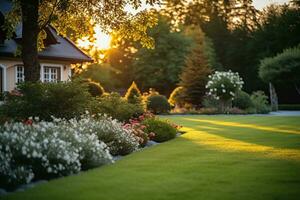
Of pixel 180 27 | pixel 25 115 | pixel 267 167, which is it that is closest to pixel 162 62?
pixel 180 27

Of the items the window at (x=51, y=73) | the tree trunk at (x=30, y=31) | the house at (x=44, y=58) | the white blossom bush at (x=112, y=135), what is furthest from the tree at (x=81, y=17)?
the window at (x=51, y=73)

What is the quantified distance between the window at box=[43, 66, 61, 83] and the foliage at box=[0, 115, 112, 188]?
16.9 metres

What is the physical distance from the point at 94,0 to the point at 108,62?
44.4 metres

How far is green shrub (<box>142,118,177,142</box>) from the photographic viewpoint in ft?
47.7

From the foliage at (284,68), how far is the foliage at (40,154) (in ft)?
97.1

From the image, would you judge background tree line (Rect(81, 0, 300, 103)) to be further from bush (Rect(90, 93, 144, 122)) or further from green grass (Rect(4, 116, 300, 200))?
green grass (Rect(4, 116, 300, 200))

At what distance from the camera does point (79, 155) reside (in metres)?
8.92

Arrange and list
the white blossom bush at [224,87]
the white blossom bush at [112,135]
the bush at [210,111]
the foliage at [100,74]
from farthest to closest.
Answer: the foliage at [100,74], the white blossom bush at [224,87], the bush at [210,111], the white blossom bush at [112,135]

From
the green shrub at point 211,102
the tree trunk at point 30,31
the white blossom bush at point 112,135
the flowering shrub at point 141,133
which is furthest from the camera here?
the green shrub at point 211,102

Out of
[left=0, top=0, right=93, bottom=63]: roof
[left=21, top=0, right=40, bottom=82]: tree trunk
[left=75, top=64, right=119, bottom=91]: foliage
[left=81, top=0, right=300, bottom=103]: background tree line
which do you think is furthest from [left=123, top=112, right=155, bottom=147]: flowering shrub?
[left=75, top=64, right=119, bottom=91]: foliage

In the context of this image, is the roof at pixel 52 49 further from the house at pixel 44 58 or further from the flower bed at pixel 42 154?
the flower bed at pixel 42 154

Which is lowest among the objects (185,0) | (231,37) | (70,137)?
(70,137)

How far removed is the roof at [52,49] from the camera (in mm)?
22609

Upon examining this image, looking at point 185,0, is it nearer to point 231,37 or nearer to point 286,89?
point 231,37
